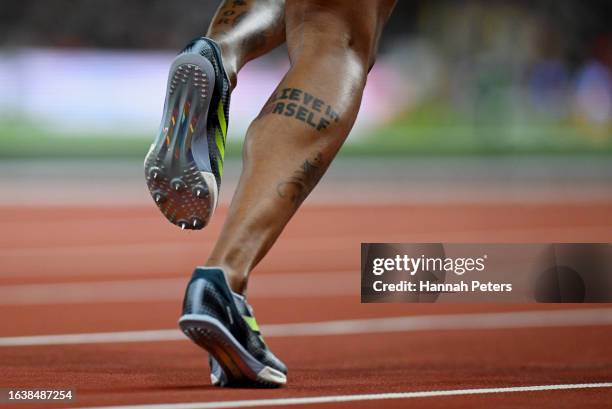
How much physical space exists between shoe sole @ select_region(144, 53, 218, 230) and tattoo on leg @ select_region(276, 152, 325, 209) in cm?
17

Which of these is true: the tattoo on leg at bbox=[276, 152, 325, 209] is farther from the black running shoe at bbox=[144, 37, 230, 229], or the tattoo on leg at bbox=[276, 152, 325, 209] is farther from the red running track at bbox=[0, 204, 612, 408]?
the red running track at bbox=[0, 204, 612, 408]

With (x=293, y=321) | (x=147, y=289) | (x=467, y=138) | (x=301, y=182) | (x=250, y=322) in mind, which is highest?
(x=467, y=138)

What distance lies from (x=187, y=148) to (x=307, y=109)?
285mm

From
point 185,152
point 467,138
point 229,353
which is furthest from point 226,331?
point 467,138

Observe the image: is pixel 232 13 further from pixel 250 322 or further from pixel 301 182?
pixel 250 322

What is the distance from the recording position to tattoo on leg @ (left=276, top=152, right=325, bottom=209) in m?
2.79

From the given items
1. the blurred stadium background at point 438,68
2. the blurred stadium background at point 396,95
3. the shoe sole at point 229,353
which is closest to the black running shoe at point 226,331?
the shoe sole at point 229,353

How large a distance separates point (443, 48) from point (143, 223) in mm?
10733

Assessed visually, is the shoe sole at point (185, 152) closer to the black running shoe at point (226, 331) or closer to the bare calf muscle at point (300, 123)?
the bare calf muscle at point (300, 123)

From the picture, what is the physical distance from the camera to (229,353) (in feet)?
8.63

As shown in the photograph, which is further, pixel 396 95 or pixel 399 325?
pixel 396 95

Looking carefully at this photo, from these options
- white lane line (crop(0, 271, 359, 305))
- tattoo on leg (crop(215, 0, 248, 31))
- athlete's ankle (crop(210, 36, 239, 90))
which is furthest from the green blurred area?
athlete's ankle (crop(210, 36, 239, 90))

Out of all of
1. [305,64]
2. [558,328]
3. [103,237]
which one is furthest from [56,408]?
[103,237]

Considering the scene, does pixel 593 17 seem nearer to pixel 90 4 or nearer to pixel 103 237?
pixel 90 4
